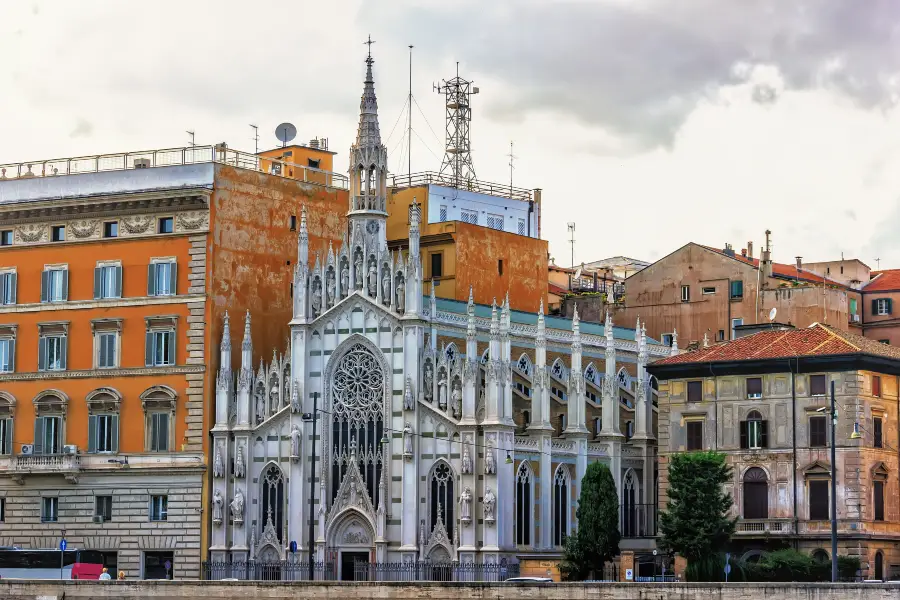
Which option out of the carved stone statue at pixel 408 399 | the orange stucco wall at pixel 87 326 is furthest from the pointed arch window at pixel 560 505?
the orange stucco wall at pixel 87 326

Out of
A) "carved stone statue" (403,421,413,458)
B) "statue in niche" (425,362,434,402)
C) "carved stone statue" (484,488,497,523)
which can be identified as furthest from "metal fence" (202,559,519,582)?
"statue in niche" (425,362,434,402)

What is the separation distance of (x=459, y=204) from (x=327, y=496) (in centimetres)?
2328

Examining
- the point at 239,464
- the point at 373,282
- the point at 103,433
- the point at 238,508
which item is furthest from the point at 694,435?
the point at 103,433

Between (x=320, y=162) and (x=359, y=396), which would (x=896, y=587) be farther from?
(x=320, y=162)

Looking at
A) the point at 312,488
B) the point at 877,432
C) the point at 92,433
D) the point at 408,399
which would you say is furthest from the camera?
the point at 92,433

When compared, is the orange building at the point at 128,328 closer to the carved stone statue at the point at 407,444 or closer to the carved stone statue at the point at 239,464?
the carved stone statue at the point at 239,464

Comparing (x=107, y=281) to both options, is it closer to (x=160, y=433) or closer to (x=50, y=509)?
(x=160, y=433)

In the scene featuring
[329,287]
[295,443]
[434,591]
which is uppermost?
[329,287]

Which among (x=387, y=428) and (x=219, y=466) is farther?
(x=219, y=466)

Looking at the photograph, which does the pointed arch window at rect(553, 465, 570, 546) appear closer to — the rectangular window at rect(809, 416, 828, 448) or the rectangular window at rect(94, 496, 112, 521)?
the rectangular window at rect(809, 416, 828, 448)

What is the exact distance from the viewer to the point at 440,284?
96.2m

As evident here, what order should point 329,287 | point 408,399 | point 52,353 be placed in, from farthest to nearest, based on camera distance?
point 52,353 < point 329,287 < point 408,399

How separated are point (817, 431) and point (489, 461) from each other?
44.7 feet

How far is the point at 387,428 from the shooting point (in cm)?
8438
